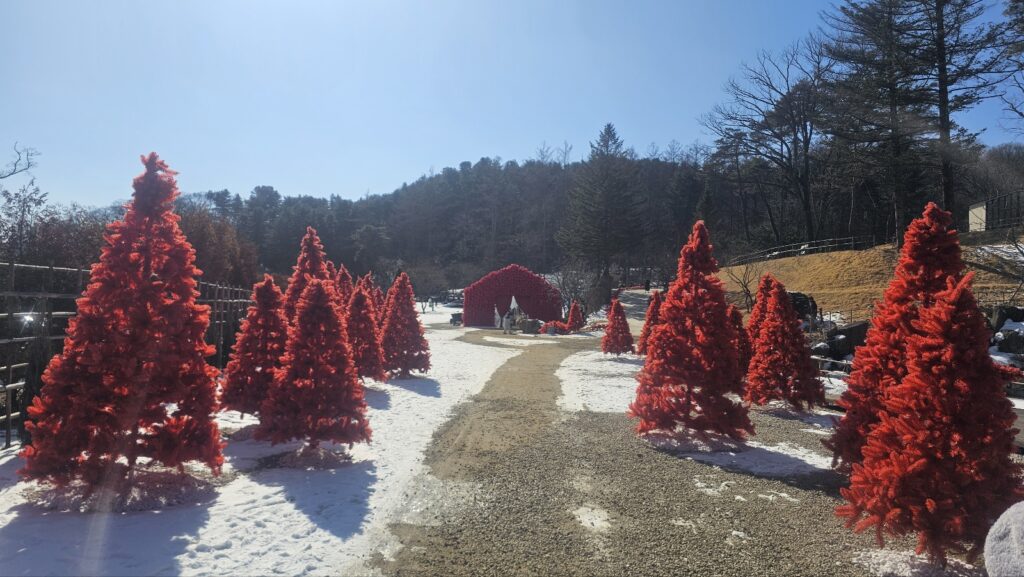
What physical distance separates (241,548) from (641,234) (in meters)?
52.9

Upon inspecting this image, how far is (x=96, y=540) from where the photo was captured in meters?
4.79

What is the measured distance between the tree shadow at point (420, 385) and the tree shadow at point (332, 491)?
584cm

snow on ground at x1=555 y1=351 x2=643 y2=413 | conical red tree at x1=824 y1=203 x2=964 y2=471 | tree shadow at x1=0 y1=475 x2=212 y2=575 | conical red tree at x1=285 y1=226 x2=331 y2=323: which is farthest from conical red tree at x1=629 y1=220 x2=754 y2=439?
conical red tree at x1=285 y1=226 x2=331 y2=323

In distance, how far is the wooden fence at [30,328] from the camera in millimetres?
6770

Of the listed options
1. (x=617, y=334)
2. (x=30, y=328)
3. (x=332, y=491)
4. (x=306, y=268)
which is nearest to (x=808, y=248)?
(x=617, y=334)

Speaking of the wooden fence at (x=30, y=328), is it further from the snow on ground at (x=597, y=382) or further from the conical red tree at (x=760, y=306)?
the conical red tree at (x=760, y=306)

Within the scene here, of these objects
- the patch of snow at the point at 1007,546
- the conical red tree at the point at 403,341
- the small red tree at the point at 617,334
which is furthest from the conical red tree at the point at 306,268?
the small red tree at the point at 617,334

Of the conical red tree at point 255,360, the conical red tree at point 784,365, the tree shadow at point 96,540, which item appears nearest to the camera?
the tree shadow at point 96,540

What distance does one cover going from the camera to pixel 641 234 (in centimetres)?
5503

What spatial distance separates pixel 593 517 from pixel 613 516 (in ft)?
0.72

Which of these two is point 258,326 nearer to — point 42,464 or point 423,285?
point 42,464

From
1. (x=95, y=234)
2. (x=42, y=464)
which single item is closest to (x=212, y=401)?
(x=42, y=464)

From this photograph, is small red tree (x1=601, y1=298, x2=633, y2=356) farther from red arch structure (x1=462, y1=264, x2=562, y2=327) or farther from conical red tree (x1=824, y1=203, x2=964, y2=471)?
red arch structure (x1=462, y1=264, x2=562, y2=327)

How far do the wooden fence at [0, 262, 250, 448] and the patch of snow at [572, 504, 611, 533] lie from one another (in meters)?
6.84
